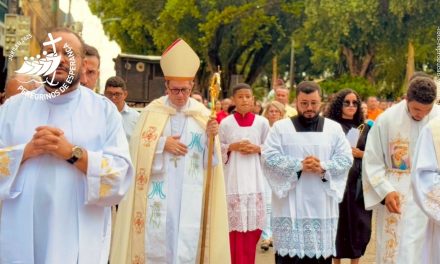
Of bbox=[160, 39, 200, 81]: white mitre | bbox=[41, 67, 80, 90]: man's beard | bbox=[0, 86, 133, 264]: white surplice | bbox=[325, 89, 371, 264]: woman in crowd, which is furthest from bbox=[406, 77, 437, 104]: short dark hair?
bbox=[41, 67, 80, 90]: man's beard

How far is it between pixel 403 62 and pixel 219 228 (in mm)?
39980

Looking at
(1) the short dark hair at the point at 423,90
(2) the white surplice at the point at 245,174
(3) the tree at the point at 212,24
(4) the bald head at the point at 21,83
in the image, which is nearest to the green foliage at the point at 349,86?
(3) the tree at the point at 212,24

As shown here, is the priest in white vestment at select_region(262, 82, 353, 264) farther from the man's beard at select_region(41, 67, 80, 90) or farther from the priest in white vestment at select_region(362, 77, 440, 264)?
the man's beard at select_region(41, 67, 80, 90)

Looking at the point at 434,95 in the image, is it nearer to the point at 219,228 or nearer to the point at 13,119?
the point at 219,228

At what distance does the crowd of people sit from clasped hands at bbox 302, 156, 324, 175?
13 millimetres

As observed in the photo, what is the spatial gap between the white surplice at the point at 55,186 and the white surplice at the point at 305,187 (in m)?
2.98

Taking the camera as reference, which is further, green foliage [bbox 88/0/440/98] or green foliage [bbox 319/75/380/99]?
green foliage [bbox 88/0/440/98]

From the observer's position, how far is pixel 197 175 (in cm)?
791

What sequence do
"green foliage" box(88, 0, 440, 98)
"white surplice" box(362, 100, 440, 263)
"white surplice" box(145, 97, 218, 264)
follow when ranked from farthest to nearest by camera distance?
"green foliage" box(88, 0, 440, 98) → "white surplice" box(145, 97, 218, 264) → "white surplice" box(362, 100, 440, 263)

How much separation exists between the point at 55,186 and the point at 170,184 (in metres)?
2.99

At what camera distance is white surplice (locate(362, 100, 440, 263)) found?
7.45 meters

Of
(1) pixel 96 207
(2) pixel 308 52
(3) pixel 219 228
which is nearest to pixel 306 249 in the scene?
(3) pixel 219 228

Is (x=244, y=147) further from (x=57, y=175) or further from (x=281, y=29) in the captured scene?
(x=281, y=29)

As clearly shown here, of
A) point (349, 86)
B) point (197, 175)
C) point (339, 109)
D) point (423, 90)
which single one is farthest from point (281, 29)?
point (423, 90)
